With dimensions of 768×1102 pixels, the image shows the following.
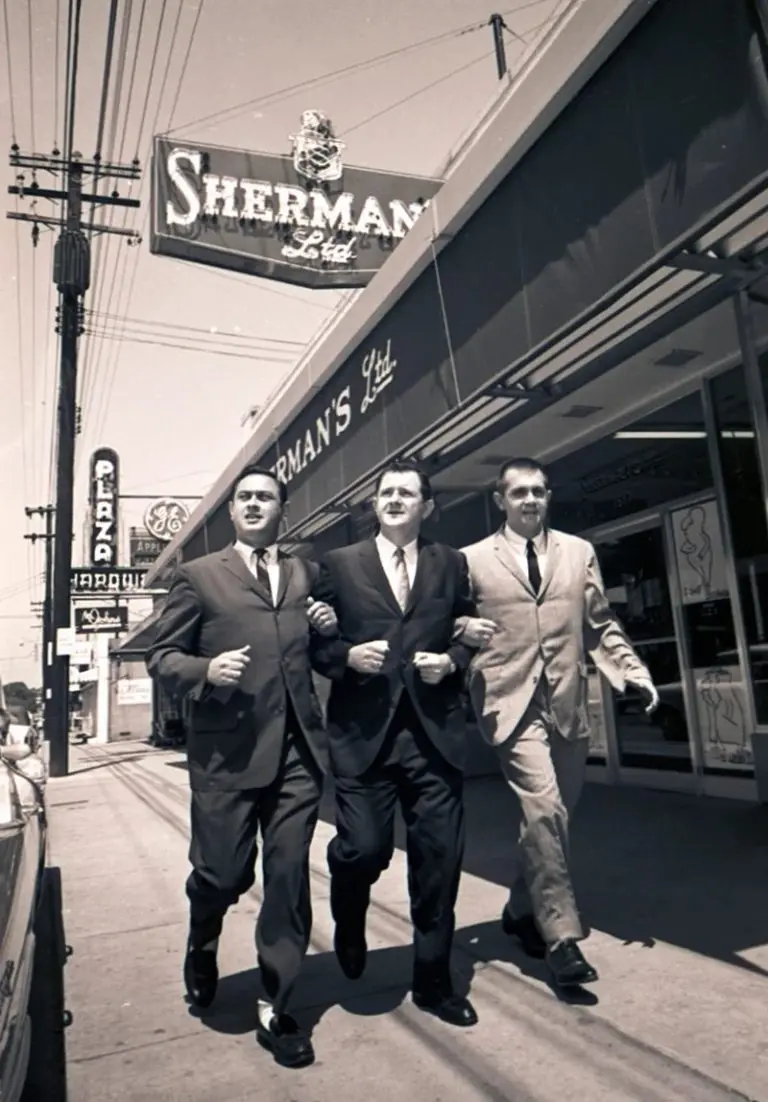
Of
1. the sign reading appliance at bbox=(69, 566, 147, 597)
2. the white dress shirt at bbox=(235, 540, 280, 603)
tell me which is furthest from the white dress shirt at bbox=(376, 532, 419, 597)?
the sign reading appliance at bbox=(69, 566, 147, 597)

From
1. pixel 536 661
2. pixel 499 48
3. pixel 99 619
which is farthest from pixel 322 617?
pixel 99 619

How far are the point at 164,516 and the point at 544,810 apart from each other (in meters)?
34.0

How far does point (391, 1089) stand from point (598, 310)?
10.00 feet

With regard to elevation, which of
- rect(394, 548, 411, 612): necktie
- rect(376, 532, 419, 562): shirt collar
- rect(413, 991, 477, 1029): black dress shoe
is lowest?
rect(413, 991, 477, 1029): black dress shoe

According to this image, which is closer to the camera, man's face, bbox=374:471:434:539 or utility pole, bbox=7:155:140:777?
man's face, bbox=374:471:434:539

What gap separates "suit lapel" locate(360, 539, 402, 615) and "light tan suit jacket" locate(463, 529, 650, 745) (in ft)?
1.50

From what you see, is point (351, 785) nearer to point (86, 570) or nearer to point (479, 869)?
point (479, 869)

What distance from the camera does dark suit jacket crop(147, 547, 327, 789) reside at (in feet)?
9.06

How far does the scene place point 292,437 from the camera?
8562mm

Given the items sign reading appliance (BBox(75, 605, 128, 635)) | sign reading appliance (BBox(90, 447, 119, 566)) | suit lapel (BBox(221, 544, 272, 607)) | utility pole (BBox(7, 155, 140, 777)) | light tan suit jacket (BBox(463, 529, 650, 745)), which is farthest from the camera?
sign reading appliance (BBox(90, 447, 119, 566))

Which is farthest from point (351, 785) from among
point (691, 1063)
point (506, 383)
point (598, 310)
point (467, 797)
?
point (467, 797)

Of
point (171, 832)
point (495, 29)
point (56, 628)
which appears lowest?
point (171, 832)

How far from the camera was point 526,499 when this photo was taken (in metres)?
3.32

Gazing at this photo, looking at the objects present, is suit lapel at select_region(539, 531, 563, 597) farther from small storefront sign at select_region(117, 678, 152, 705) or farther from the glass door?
small storefront sign at select_region(117, 678, 152, 705)
